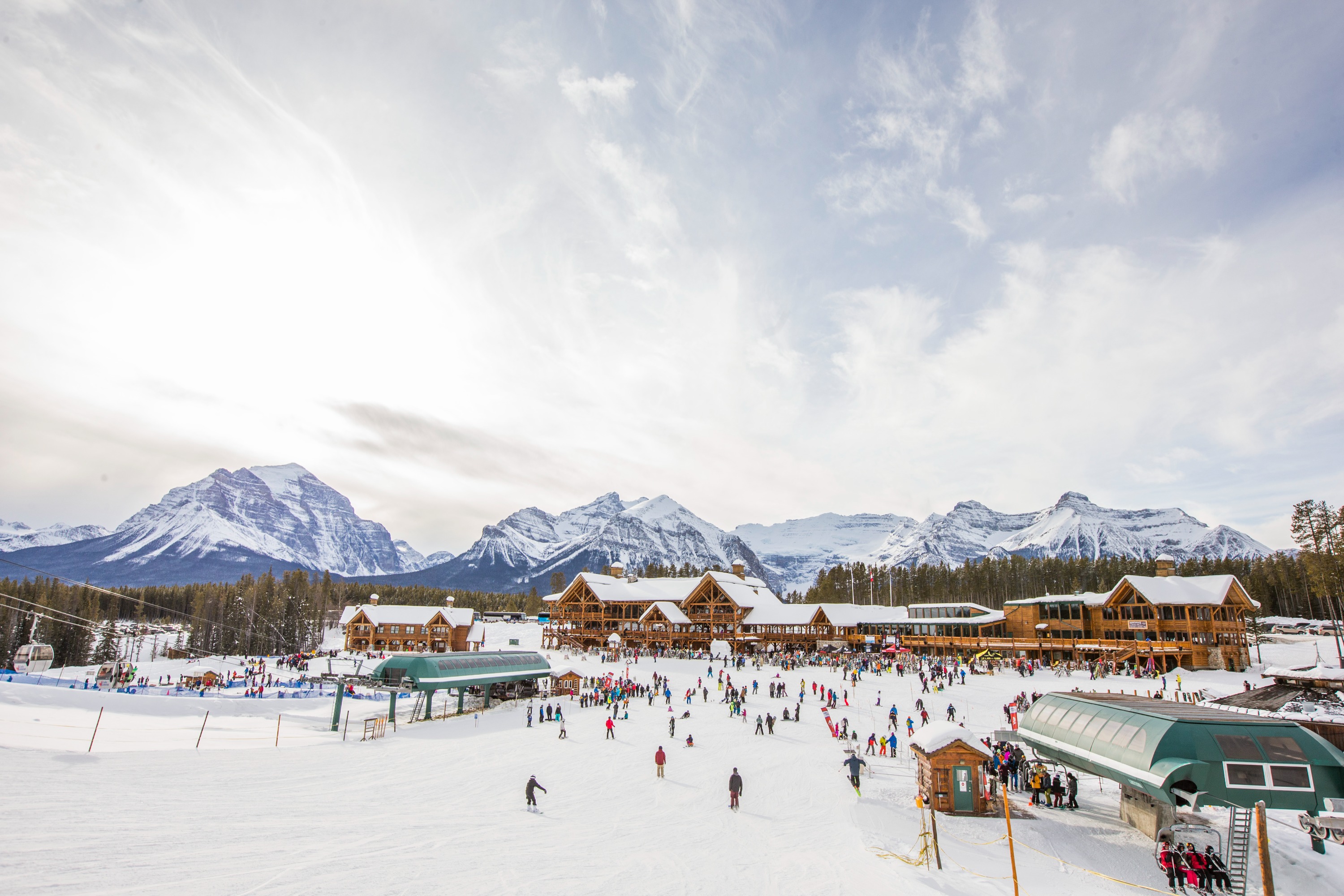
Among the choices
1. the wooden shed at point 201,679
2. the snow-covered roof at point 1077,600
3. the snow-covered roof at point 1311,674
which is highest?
the snow-covered roof at point 1077,600

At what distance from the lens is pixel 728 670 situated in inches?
2136

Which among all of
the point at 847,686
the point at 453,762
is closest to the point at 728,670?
the point at 847,686

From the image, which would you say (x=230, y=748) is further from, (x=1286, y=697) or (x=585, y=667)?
(x=1286, y=697)

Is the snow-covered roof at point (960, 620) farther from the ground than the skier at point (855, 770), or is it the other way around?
the snow-covered roof at point (960, 620)

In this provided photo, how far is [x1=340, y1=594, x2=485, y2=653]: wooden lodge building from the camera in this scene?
266ft

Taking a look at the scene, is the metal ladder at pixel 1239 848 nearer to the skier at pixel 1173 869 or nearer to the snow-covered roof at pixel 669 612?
the skier at pixel 1173 869

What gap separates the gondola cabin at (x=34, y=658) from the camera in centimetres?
5225

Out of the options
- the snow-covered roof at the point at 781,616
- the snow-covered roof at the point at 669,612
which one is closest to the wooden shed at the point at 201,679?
the snow-covered roof at the point at 669,612

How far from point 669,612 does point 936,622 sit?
101 feet

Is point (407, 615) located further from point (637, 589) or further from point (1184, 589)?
point (1184, 589)

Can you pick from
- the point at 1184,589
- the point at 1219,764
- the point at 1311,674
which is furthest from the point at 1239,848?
the point at 1184,589

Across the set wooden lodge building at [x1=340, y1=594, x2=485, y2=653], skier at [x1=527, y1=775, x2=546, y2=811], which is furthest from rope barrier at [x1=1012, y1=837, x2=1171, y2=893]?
wooden lodge building at [x1=340, y1=594, x2=485, y2=653]

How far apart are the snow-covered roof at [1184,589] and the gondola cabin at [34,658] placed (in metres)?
93.2

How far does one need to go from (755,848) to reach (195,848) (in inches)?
519
